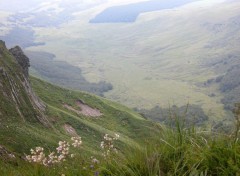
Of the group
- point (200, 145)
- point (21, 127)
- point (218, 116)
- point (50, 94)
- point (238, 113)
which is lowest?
point (218, 116)

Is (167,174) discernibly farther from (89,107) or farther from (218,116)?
(218,116)

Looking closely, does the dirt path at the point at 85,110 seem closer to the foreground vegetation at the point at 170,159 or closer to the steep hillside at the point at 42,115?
the steep hillside at the point at 42,115

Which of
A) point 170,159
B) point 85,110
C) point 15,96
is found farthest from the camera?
point 85,110

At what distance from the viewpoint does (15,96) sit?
42625mm

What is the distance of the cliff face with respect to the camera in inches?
1523

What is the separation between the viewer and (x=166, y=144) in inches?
301

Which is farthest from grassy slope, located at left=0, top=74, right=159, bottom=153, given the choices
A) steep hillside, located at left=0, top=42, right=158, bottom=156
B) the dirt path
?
the dirt path

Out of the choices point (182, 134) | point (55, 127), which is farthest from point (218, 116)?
point (182, 134)

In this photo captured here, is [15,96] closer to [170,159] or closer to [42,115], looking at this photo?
[42,115]

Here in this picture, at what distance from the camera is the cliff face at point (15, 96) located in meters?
38.7

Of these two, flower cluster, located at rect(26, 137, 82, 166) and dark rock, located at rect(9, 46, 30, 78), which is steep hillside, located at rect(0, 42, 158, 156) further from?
flower cluster, located at rect(26, 137, 82, 166)

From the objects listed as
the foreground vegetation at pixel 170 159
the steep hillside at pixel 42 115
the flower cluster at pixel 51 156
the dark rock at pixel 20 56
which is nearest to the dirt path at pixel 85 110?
the steep hillside at pixel 42 115

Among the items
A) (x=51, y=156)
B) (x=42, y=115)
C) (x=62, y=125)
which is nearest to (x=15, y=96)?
(x=42, y=115)

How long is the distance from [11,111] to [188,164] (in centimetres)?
3399
